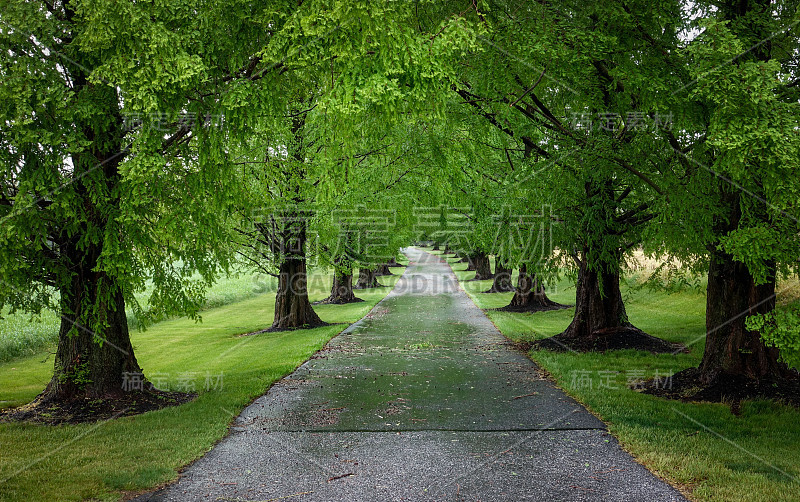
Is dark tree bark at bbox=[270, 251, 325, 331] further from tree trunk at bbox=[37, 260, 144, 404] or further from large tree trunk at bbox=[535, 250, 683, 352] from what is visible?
tree trunk at bbox=[37, 260, 144, 404]

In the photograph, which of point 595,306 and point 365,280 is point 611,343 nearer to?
→ point 595,306

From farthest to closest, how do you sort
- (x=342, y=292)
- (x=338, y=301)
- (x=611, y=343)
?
(x=342, y=292) < (x=338, y=301) < (x=611, y=343)

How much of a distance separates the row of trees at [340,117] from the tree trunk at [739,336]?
0.03 m

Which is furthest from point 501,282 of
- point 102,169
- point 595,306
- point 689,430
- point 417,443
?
point 102,169

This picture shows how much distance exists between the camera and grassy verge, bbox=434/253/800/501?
5.32 m

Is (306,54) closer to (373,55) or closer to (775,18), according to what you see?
(373,55)

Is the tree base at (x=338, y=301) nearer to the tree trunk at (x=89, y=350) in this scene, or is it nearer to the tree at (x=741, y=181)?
the tree trunk at (x=89, y=350)

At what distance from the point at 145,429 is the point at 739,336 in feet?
28.3

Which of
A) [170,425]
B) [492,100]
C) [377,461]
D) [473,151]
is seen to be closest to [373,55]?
[492,100]

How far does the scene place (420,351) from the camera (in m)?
14.0

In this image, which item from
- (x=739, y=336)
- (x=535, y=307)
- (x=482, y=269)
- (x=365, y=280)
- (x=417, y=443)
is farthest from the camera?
(x=482, y=269)

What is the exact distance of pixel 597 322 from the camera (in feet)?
47.5

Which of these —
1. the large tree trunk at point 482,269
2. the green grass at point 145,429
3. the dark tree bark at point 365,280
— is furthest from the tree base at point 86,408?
the large tree trunk at point 482,269

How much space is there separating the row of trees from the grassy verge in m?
1.21
